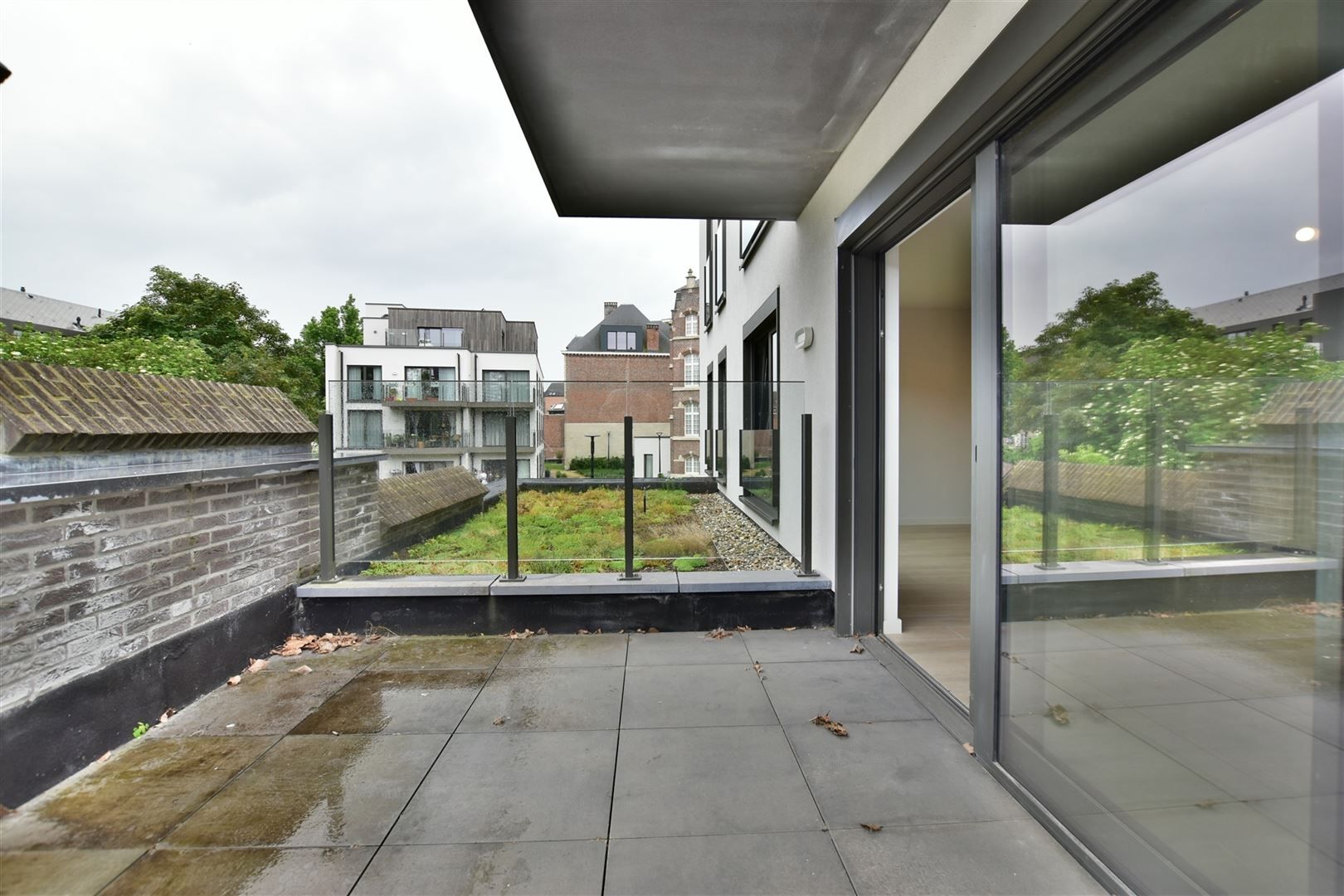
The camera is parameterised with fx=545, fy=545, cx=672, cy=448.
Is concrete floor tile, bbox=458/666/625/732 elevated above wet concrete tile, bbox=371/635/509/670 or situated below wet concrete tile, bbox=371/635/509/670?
below

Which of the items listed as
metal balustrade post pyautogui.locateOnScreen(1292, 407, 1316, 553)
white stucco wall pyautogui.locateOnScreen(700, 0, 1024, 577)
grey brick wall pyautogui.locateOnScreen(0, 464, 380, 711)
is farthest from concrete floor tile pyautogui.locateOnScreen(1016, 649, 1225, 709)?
grey brick wall pyautogui.locateOnScreen(0, 464, 380, 711)

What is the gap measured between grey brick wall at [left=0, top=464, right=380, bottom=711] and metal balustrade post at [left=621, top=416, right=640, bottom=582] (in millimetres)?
2047

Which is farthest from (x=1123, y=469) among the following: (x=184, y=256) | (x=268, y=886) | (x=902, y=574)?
(x=184, y=256)

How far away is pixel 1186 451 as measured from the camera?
4.43ft

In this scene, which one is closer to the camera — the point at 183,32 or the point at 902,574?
the point at 183,32

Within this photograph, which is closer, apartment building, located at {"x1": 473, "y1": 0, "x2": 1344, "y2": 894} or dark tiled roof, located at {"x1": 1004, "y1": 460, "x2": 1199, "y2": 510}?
apartment building, located at {"x1": 473, "y1": 0, "x2": 1344, "y2": 894}

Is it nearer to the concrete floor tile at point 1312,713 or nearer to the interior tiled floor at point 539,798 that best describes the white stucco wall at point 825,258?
the interior tiled floor at point 539,798

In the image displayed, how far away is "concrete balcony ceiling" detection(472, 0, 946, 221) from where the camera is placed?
227cm

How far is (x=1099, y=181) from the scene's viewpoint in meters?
1.63

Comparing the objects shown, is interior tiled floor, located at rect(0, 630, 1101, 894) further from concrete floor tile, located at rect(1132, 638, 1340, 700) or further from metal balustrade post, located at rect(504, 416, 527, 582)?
metal balustrade post, located at rect(504, 416, 527, 582)

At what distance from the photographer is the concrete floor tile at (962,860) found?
1521 millimetres

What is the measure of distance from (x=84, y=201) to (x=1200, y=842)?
3694 cm

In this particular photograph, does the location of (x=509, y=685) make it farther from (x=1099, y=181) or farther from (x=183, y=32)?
(x=183, y=32)

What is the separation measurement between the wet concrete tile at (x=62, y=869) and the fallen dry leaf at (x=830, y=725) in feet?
7.87
